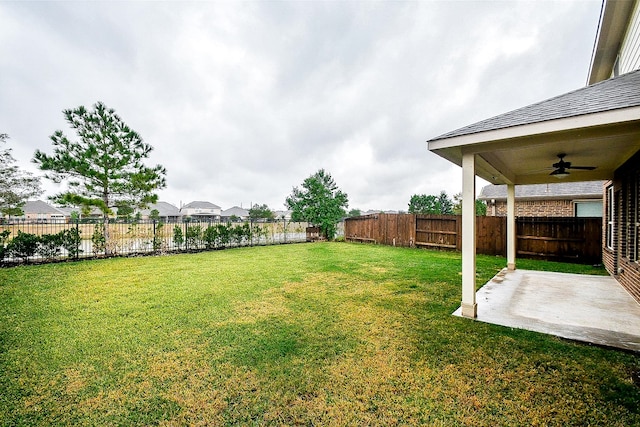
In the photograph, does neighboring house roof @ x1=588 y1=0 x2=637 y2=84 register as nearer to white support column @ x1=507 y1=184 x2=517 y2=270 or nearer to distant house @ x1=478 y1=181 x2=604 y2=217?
white support column @ x1=507 y1=184 x2=517 y2=270

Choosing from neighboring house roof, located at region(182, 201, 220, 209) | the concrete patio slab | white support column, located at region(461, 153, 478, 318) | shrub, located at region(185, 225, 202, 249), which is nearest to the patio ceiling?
white support column, located at region(461, 153, 478, 318)

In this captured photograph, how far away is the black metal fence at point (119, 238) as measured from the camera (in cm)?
836

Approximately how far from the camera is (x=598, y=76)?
762cm

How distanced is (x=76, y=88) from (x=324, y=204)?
1263 centimetres

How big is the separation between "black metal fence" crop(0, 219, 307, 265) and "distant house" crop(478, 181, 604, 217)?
13.1 metres

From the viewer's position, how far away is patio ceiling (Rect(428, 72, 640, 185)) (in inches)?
116

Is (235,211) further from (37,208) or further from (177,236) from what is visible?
(177,236)

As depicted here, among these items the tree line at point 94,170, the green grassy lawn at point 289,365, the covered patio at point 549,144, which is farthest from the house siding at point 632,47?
the tree line at point 94,170

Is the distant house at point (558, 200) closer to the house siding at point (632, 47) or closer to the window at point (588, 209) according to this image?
the window at point (588, 209)

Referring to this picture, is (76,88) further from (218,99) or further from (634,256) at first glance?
(634,256)

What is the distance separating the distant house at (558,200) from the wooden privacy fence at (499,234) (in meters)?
4.08

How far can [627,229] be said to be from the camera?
213 inches

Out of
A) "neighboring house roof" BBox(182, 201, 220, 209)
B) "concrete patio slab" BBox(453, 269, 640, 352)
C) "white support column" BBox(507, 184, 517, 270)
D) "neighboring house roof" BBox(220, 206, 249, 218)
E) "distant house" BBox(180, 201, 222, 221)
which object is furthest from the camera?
"neighboring house roof" BBox(220, 206, 249, 218)

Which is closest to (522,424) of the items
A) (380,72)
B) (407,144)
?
(380,72)
